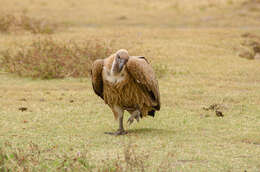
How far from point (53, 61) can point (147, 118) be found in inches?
153

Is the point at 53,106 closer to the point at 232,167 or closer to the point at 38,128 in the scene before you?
the point at 38,128

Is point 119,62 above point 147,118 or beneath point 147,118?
above

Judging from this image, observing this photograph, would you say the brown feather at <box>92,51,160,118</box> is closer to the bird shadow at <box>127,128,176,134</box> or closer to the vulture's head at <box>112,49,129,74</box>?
the vulture's head at <box>112,49,129,74</box>

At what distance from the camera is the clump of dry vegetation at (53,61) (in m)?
11.7

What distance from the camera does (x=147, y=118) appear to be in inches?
332

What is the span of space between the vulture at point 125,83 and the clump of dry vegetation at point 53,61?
443 cm

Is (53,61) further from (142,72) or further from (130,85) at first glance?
(142,72)

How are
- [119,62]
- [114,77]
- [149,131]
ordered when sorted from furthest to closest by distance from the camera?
[149,131] < [114,77] < [119,62]

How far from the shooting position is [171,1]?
29.5m

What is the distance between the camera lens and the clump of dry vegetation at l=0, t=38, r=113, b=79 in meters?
11.7

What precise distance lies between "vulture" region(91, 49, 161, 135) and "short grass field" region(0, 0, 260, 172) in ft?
1.13

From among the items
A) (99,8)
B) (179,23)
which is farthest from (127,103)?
(99,8)

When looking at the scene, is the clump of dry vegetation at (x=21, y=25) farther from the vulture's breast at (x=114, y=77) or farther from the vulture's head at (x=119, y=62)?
the vulture's head at (x=119, y=62)

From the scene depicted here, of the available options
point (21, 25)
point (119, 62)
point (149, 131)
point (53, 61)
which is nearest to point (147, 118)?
point (149, 131)
